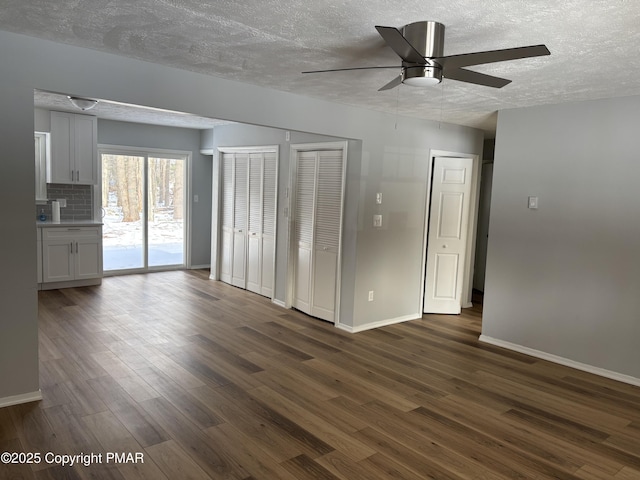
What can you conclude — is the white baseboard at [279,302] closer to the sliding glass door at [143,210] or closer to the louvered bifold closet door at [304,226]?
the louvered bifold closet door at [304,226]

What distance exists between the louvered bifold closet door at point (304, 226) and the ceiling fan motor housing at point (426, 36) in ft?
10.0

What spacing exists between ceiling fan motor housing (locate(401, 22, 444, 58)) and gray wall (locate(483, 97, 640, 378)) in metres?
Result: 2.42

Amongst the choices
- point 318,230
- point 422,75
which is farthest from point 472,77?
point 318,230

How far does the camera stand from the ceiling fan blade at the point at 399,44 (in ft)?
6.37

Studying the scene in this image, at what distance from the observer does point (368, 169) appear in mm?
4984

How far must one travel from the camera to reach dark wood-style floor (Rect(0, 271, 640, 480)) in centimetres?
262

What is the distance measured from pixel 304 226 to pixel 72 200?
3.76 metres

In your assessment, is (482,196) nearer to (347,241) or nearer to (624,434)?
(347,241)

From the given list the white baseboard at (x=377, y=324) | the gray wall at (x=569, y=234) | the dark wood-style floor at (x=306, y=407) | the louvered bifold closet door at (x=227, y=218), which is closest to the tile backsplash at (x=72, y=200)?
the louvered bifold closet door at (x=227, y=218)

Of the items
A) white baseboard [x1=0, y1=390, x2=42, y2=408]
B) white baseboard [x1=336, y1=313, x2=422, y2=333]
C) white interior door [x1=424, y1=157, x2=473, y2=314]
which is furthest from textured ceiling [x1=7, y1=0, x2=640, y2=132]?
white baseboard [x1=336, y1=313, x2=422, y2=333]

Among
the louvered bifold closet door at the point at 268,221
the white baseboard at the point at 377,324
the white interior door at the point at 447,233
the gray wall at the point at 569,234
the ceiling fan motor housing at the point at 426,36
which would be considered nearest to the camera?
the ceiling fan motor housing at the point at 426,36

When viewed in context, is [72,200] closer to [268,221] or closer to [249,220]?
[249,220]

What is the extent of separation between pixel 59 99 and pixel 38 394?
376cm

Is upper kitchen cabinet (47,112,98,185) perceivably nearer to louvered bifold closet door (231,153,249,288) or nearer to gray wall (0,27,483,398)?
louvered bifold closet door (231,153,249,288)
